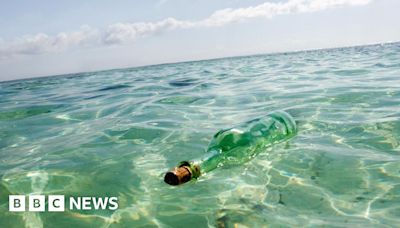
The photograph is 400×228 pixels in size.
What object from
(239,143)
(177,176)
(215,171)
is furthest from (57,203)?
(239,143)

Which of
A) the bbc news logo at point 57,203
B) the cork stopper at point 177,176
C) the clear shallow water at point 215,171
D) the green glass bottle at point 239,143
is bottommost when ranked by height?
the bbc news logo at point 57,203

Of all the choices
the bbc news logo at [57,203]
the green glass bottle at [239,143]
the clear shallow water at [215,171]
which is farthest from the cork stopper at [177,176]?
the bbc news logo at [57,203]

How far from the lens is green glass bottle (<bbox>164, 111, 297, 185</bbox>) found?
2244 millimetres

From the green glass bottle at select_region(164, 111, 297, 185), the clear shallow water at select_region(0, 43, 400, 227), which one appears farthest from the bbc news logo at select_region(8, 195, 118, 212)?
A: the green glass bottle at select_region(164, 111, 297, 185)

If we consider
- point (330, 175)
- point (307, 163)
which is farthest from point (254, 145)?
point (330, 175)

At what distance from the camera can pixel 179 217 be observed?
2.46 m

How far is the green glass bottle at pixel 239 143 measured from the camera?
2.24 m

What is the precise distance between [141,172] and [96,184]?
1.39ft

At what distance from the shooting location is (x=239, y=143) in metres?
3.49

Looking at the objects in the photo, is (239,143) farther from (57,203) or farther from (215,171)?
(57,203)

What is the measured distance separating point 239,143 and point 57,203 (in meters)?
1.73

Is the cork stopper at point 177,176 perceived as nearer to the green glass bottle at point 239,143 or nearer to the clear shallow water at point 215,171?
the green glass bottle at point 239,143

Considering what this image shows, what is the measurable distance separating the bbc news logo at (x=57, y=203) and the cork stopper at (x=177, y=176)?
79 centimetres

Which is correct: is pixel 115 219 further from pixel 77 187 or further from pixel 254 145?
pixel 254 145
